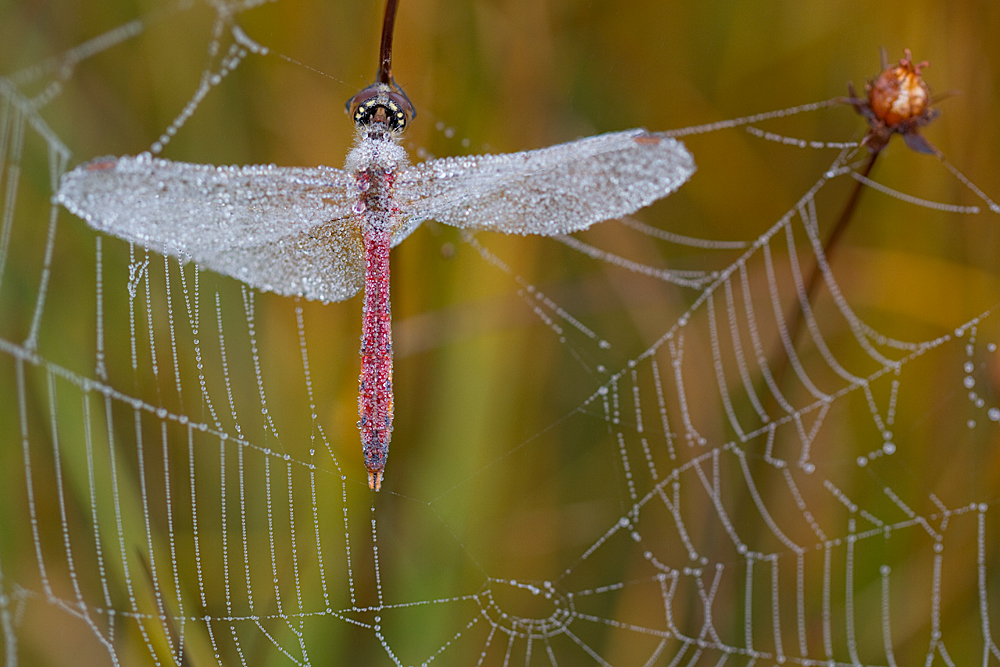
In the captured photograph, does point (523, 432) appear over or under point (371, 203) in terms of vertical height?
under

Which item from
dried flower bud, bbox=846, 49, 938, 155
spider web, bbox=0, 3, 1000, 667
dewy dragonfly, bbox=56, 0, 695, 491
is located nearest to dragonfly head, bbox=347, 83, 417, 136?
dewy dragonfly, bbox=56, 0, 695, 491

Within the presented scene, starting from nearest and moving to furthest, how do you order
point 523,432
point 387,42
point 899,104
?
point 387,42
point 899,104
point 523,432

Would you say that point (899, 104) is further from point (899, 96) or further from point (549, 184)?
point (549, 184)

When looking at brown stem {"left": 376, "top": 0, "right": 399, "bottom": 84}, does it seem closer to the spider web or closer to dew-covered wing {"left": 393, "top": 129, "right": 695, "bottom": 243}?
dew-covered wing {"left": 393, "top": 129, "right": 695, "bottom": 243}

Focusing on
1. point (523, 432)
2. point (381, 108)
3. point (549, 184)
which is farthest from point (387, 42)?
point (523, 432)

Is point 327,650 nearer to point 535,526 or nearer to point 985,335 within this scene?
point 535,526

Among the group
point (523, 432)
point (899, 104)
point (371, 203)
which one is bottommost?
point (523, 432)

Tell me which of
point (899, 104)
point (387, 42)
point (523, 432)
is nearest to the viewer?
point (387, 42)

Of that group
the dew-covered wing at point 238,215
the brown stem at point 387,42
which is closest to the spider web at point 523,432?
the dew-covered wing at point 238,215
